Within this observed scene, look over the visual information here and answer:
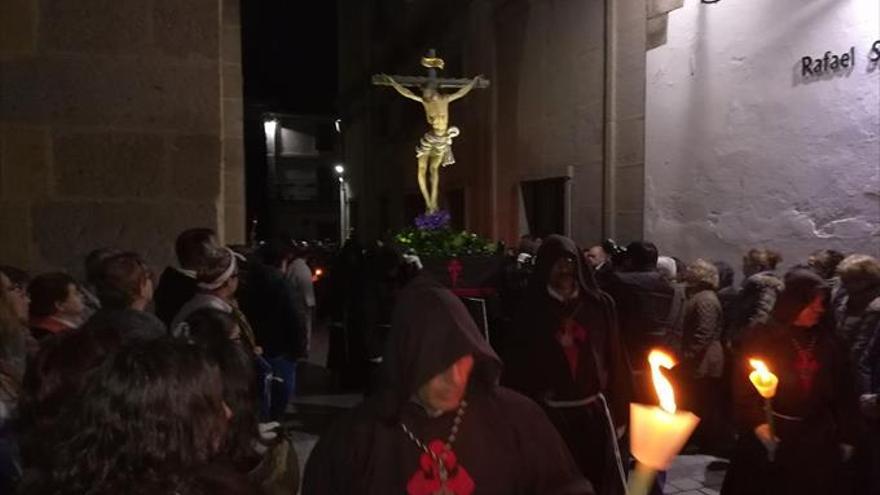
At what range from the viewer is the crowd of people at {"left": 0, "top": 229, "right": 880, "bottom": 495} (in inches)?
62.8

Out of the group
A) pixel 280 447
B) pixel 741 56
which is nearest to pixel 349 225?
pixel 741 56

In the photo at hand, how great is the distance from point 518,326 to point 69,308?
8.02 ft

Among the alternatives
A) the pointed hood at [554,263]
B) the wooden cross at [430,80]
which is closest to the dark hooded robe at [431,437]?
the pointed hood at [554,263]

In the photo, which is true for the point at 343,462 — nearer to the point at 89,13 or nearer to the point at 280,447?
the point at 280,447

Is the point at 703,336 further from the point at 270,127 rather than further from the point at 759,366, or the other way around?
the point at 270,127

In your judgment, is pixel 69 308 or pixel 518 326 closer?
pixel 69 308

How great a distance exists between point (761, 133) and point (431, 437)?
22.9ft

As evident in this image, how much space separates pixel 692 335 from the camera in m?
6.44

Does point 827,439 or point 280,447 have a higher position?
point 280,447

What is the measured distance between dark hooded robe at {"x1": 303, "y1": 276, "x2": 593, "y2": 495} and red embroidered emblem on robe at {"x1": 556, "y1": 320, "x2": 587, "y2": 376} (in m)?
1.83

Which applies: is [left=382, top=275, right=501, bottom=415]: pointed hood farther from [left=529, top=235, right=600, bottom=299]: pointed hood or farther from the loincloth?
the loincloth

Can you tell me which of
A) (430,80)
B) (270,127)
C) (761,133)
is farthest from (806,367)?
(270,127)

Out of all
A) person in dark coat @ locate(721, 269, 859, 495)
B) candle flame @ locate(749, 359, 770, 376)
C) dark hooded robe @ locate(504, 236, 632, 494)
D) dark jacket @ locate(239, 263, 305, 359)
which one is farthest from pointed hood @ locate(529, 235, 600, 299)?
dark jacket @ locate(239, 263, 305, 359)

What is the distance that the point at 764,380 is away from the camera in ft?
13.6
